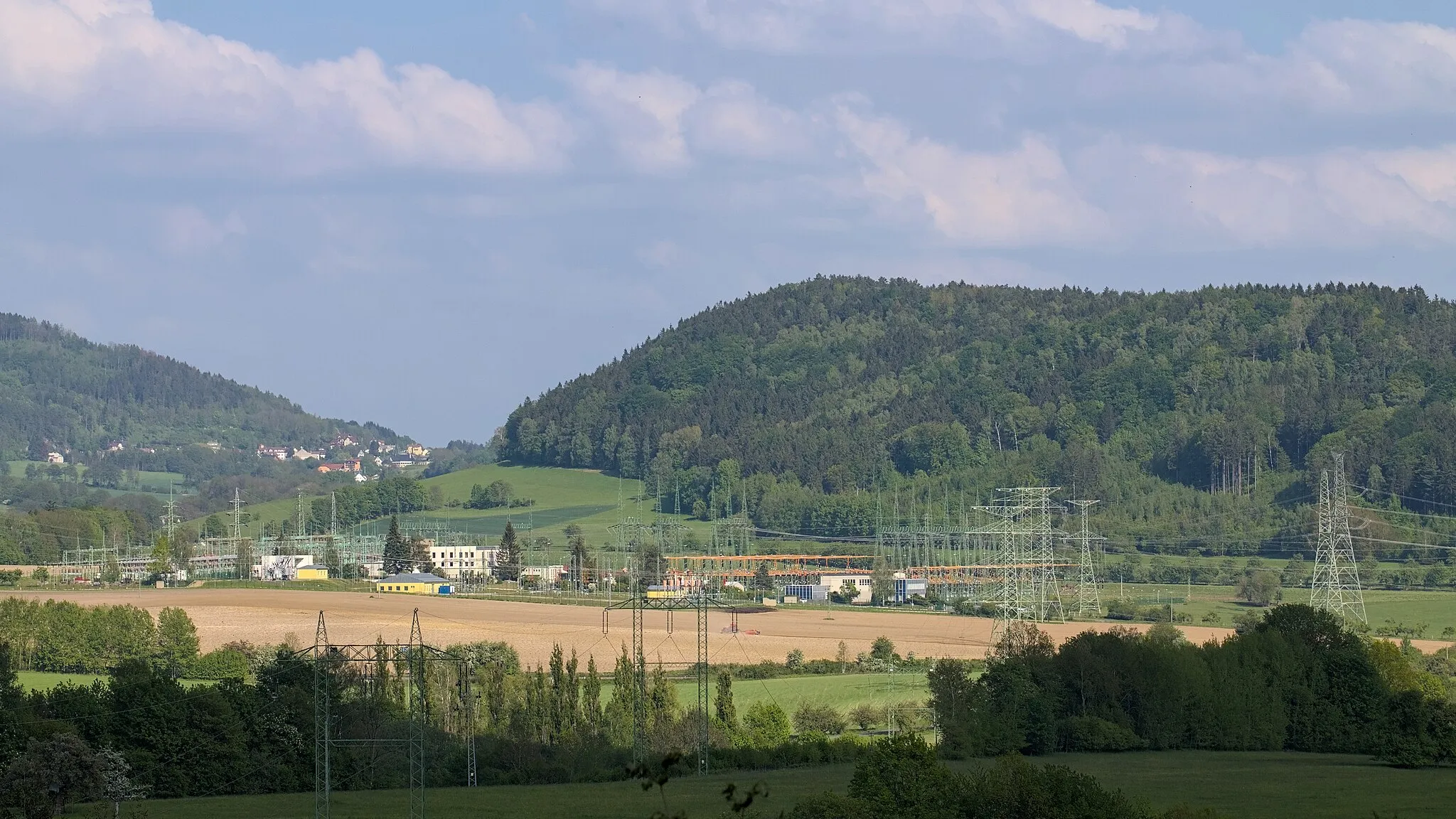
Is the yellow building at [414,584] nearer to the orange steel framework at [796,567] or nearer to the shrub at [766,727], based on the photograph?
the orange steel framework at [796,567]

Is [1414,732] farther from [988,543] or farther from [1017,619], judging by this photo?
[988,543]

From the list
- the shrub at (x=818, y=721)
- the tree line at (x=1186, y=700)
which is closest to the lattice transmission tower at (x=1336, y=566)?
the tree line at (x=1186, y=700)

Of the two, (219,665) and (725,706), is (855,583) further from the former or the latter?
(725,706)

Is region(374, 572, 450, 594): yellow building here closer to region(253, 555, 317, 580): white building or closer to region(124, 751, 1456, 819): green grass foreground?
region(253, 555, 317, 580): white building

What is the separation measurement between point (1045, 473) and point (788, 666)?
395 feet

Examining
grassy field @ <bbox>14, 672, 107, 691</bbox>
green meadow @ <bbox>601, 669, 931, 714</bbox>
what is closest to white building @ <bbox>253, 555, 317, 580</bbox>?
grassy field @ <bbox>14, 672, 107, 691</bbox>

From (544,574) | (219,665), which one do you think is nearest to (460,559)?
(544,574)

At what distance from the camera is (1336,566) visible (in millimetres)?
95938

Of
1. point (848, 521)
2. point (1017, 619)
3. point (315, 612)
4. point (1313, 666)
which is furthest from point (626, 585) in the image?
point (1313, 666)

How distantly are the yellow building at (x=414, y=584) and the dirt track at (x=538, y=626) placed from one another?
39.3ft

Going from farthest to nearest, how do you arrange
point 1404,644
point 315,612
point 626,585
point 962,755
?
point 626,585 < point 315,612 < point 1404,644 < point 962,755

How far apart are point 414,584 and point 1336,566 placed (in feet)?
233

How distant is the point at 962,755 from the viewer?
58.8 metres

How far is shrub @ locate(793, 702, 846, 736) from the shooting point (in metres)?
64.6
